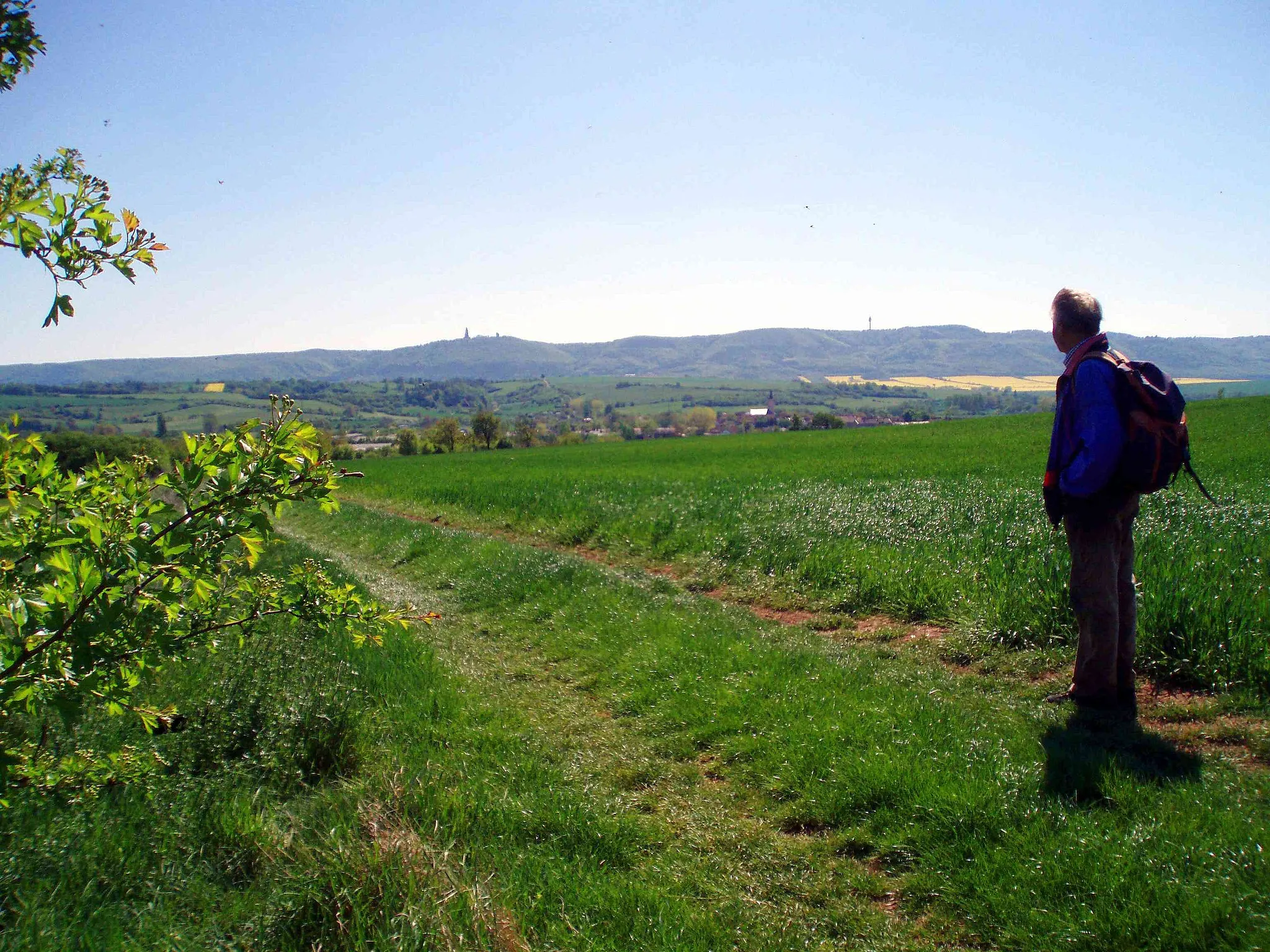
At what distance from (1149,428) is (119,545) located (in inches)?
210

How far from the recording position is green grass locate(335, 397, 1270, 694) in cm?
588

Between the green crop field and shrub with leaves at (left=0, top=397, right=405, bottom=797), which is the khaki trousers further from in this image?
shrub with leaves at (left=0, top=397, right=405, bottom=797)

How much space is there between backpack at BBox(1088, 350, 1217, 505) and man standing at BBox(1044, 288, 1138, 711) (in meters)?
0.06

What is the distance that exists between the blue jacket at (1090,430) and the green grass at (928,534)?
1967 millimetres

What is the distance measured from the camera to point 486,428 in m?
86.1

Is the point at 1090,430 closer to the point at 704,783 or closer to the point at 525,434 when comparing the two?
the point at 704,783

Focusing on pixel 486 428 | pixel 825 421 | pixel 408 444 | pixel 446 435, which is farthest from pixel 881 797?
pixel 825 421

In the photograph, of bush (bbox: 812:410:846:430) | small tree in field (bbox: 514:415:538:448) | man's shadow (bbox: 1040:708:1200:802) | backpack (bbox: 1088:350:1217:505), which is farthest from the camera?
small tree in field (bbox: 514:415:538:448)

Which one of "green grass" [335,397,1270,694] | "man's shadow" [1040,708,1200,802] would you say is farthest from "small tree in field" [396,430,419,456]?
"man's shadow" [1040,708,1200,802]

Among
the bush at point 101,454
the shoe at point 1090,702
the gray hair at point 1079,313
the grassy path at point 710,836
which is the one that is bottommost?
the grassy path at point 710,836

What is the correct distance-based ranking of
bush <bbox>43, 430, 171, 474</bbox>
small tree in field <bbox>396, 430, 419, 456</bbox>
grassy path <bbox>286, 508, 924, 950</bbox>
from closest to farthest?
bush <bbox>43, 430, 171, 474</bbox>, grassy path <bbox>286, 508, 924, 950</bbox>, small tree in field <bbox>396, 430, 419, 456</bbox>

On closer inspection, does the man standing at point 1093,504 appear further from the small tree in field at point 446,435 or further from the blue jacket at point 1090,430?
the small tree in field at point 446,435

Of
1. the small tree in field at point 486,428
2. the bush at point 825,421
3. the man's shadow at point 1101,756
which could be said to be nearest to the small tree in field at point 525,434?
the small tree in field at point 486,428

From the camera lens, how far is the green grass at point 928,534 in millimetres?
5883
